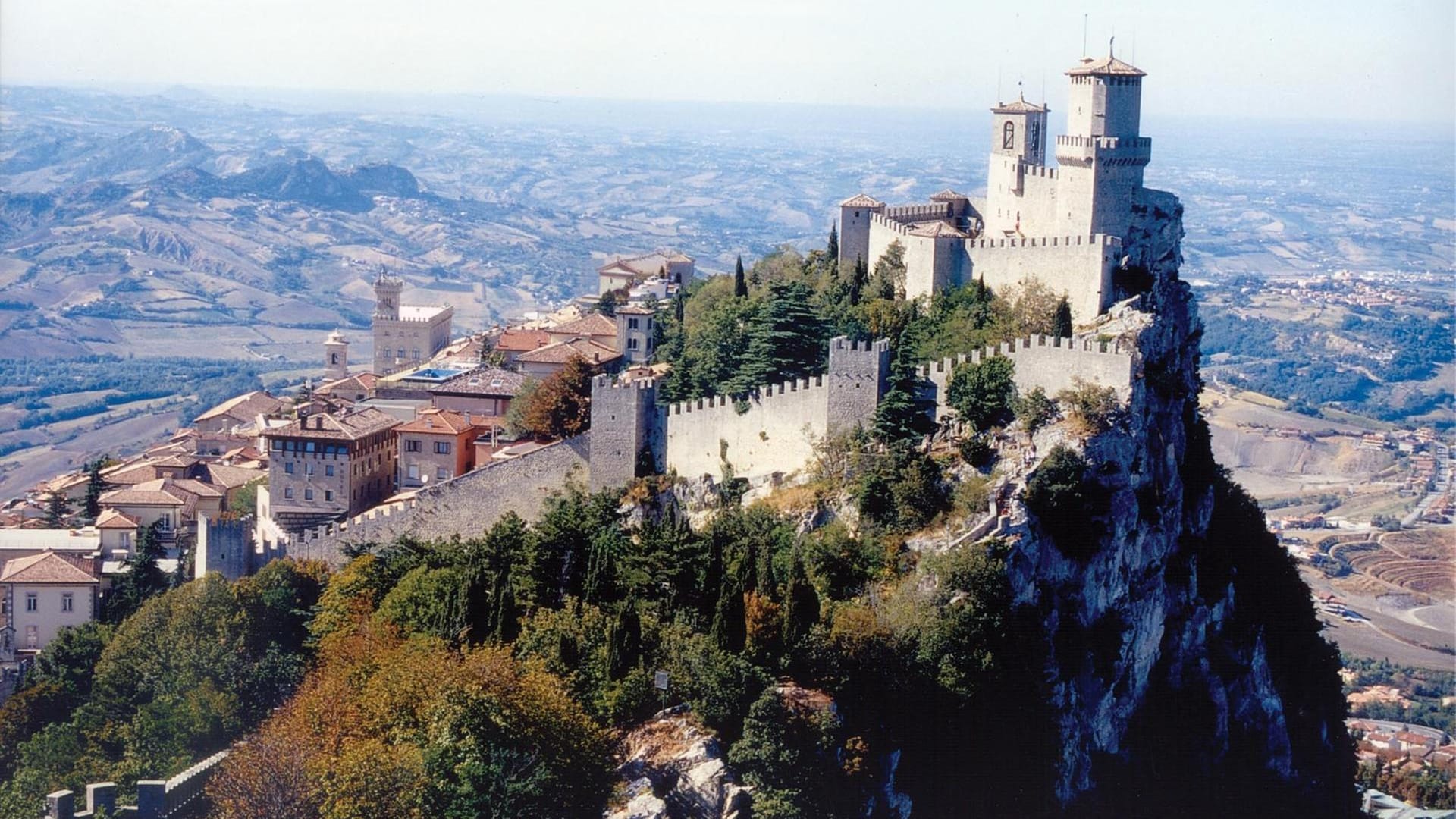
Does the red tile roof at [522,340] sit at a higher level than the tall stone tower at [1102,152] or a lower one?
lower

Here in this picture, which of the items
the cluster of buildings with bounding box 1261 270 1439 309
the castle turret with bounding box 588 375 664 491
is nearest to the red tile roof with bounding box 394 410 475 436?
the castle turret with bounding box 588 375 664 491

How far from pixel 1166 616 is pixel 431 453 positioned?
19.6m

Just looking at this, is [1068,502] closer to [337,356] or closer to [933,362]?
[933,362]

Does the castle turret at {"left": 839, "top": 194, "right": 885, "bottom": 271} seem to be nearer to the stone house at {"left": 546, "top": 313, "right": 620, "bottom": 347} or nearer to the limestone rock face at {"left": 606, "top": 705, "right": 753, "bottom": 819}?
the stone house at {"left": 546, "top": 313, "right": 620, "bottom": 347}

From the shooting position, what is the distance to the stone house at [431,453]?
49.6 m

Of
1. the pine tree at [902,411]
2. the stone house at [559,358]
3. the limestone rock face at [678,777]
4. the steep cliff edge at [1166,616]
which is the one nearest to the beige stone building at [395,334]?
the stone house at [559,358]

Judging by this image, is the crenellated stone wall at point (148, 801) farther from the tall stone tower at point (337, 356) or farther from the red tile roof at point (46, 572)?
the tall stone tower at point (337, 356)

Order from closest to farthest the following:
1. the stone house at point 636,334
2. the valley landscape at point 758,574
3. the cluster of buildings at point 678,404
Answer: the valley landscape at point 758,574 < the cluster of buildings at point 678,404 < the stone house at point 636,334

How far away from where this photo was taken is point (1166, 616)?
148 feet

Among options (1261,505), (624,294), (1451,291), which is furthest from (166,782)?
(1451,291)

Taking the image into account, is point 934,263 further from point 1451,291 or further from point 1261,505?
point 1451,291

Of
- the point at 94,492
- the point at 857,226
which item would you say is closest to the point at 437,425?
the point at 94,492

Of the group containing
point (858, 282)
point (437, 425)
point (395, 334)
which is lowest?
point (395, 334)

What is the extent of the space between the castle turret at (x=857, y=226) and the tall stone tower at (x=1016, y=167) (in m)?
3.51
